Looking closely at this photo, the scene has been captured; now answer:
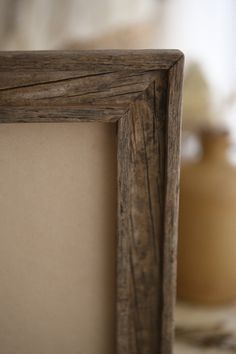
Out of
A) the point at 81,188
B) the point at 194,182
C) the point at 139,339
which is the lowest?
the point at 139,339

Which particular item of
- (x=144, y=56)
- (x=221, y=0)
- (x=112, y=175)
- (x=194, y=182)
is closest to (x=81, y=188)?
(x=112, y=175)

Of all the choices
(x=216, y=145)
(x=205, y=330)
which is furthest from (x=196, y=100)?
(x=205, y=330)

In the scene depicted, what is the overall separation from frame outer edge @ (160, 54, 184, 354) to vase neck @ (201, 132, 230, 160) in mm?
264

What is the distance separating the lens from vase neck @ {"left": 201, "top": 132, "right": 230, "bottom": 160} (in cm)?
75

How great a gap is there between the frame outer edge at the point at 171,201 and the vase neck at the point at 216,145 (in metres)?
0.26

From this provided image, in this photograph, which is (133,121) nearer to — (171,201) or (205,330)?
(171,201)

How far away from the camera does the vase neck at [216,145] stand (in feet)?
2.45

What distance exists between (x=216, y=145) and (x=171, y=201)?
0.27 meters

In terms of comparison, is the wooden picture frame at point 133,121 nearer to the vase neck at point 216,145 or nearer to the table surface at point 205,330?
the table surface at point 205,330

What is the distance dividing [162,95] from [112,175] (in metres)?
0.09

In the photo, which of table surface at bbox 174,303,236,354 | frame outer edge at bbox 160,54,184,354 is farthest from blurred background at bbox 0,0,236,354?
frame outer edge at bbox 160,54,184,354

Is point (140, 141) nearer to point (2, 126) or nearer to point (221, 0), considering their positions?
point (2, 126)

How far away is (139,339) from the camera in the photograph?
1.79 ft

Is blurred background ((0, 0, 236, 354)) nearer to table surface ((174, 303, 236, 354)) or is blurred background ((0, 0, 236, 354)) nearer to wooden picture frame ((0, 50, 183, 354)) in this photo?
table surface ((174, 303, 236, 354))
